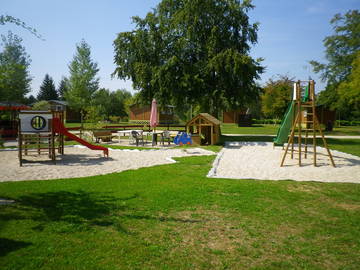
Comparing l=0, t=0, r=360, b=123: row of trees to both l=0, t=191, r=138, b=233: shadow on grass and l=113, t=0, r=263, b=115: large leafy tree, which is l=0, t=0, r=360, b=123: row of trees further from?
l=0, t=191, r=138, b=233: shadow on grass

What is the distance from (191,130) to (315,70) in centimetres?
3144

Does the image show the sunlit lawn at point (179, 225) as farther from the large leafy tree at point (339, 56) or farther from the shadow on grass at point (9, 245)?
the large leafy tree at point (339, 56)

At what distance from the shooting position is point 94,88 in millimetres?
46250

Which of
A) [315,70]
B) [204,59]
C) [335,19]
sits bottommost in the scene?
[204,59]

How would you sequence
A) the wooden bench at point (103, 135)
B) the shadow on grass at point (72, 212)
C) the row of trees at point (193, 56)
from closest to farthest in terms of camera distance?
1. the shadow on grass at point (72, 212)
2. the wooden bench at point (103, 135)
3. the row of trees at point (193, 56)

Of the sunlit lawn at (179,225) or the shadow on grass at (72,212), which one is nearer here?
the sunlit lawn at (179,225)

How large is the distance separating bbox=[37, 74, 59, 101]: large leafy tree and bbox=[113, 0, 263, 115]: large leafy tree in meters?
59.4

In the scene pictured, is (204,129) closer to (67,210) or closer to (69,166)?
(69,166)

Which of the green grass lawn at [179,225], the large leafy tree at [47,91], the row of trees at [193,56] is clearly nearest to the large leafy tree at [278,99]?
the row of trees at [193,56]

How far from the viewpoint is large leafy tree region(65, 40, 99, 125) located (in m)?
44.9

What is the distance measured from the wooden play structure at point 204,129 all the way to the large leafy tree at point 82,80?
32385mm

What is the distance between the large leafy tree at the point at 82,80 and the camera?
44875 millimetres

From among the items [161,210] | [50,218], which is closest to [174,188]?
[161,210]

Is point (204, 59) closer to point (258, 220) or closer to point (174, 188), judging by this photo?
point (174, 188)
